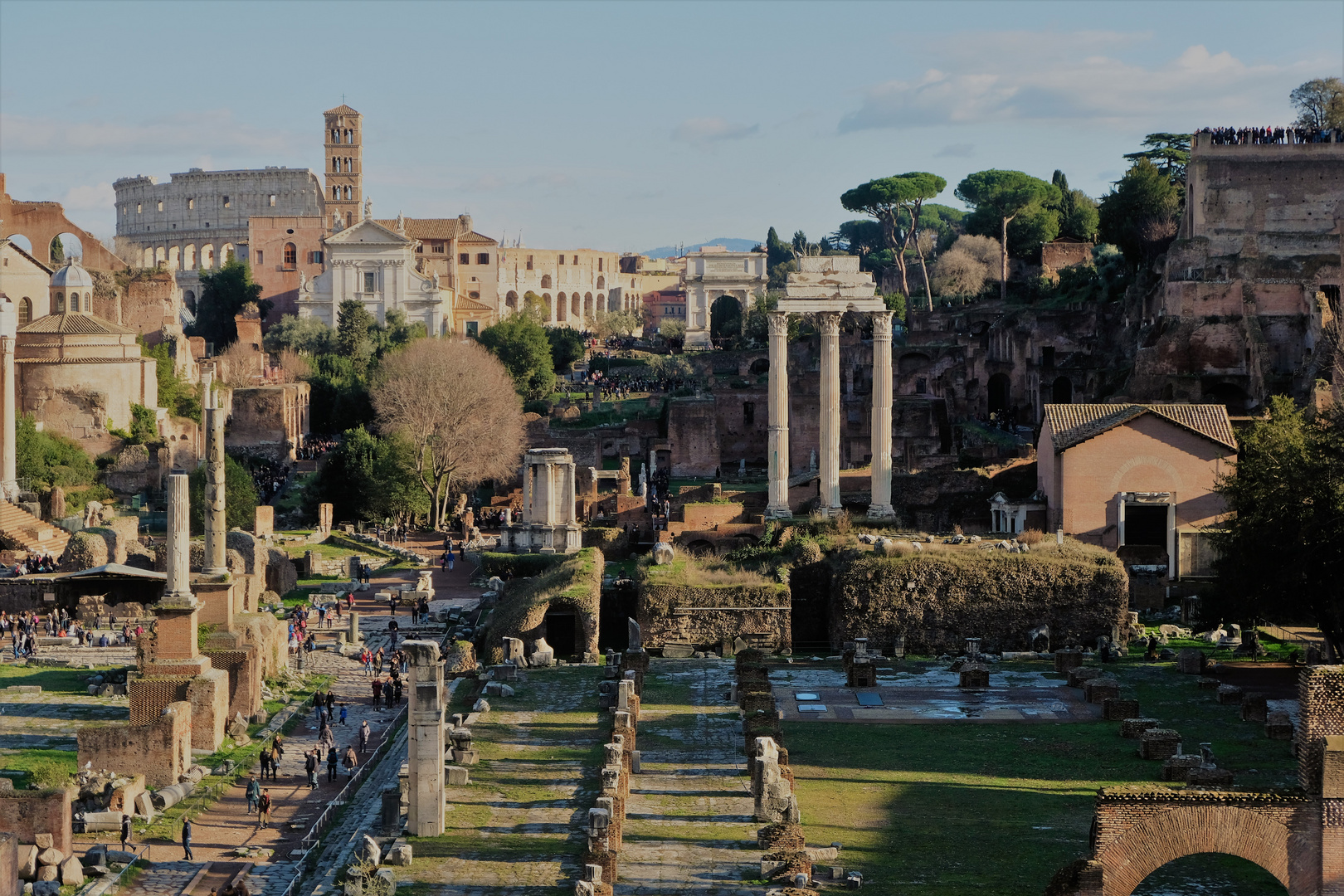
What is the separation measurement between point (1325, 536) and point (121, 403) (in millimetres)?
42126

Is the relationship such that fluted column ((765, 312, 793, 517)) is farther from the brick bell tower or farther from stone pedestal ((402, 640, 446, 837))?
the brick bell tower

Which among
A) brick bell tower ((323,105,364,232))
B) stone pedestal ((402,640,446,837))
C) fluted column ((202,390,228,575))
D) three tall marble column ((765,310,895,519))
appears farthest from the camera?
brick bell tower ((323,105,364,232))

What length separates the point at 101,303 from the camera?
7538 centimetres

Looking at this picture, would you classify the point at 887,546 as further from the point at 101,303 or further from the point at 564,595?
the point at 101,303

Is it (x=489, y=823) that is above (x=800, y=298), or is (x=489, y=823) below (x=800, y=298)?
below

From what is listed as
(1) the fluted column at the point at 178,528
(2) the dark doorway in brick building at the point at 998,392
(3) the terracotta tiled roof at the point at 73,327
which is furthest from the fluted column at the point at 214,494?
(2) the dark doorway in brick building at the point at 998,392

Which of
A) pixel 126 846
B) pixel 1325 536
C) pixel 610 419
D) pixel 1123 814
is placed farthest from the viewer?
pixel 610 419

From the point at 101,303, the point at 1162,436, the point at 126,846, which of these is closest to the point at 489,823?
the point at 126,846

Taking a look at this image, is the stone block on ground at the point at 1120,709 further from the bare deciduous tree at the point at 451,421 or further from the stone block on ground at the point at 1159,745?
the bare deciduous tree at the point at 451,421

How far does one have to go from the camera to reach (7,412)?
5691 centimetres

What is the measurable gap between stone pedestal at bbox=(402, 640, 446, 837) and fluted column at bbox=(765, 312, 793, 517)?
22.4m

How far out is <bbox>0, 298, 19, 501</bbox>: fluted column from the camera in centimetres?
5619

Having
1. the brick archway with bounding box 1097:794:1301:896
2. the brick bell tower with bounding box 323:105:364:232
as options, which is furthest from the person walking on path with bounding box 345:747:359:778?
the brick bell tower with bounding box 323:105:364:232

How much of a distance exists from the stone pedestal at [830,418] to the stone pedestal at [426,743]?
22.1 metres
